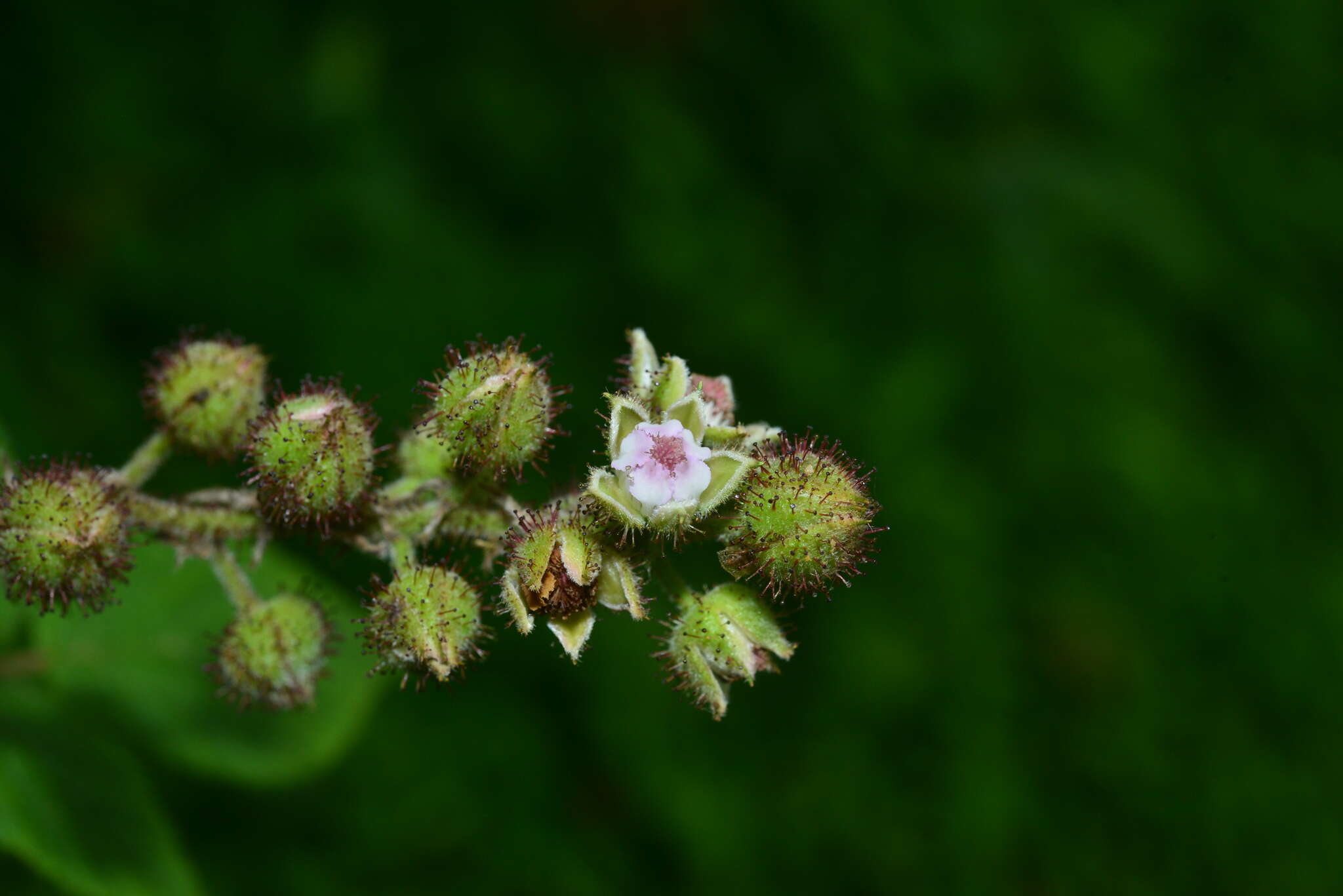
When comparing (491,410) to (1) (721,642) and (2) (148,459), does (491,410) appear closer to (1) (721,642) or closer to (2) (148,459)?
(1) (721,642)

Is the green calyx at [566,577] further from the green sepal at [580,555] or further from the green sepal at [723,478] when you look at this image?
the green sepal at [723,478]

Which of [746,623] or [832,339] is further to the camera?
[832,339]

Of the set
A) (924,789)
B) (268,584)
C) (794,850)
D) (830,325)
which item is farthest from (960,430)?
(268,584)

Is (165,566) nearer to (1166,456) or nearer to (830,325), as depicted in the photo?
(830,325)

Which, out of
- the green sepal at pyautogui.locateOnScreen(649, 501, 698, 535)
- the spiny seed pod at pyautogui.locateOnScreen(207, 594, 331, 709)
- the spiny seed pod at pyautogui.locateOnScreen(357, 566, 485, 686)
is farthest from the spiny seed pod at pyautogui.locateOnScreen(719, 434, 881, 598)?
the spiny seed pod at pyautogui.locateOnScreen(207, 594, 331, 709)

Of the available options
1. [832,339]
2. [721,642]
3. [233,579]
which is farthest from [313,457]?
[832,339]

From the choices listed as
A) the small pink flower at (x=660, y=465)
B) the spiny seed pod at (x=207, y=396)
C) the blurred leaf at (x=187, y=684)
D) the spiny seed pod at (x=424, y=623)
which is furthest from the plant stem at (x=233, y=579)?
the small pink flower at (x=660, y=465)
